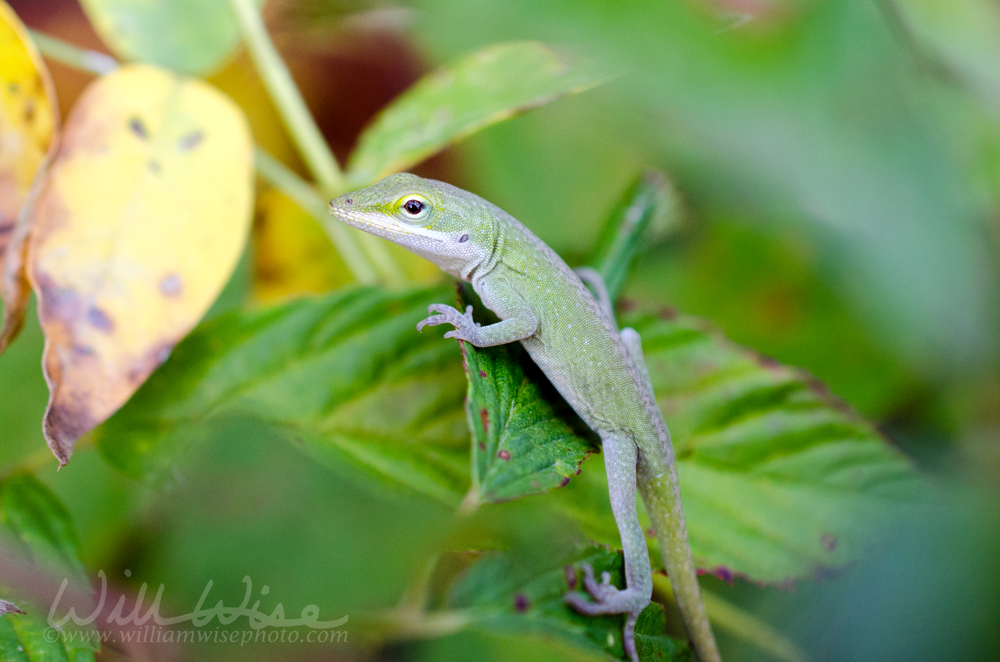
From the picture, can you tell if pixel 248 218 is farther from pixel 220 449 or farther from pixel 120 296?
pixel 220 449

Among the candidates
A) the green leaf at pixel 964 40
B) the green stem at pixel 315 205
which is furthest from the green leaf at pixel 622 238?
the green leaf at pixel 964 40

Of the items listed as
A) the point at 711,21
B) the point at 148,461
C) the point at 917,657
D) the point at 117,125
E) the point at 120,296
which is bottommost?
the point at 917,657

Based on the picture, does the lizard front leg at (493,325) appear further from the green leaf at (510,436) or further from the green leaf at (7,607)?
the green leaf at (7,607)

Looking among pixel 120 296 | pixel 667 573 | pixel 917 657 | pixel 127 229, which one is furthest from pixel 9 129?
pixel 917 657

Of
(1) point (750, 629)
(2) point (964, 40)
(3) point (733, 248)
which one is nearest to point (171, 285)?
(1) point (750, 629)

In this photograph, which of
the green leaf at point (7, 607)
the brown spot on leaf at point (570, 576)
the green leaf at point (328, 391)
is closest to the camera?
the green leaf at point (7, 607)

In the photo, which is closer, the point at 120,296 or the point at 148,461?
the point at 120,296
